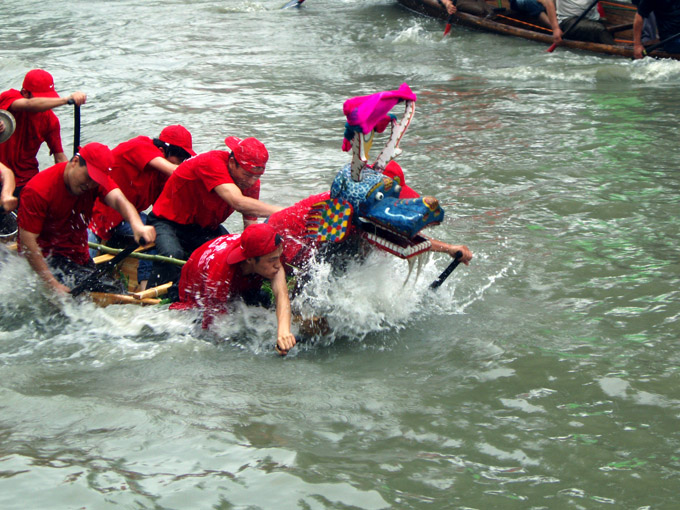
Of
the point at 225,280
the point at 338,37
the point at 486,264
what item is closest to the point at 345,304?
the point at 225,280

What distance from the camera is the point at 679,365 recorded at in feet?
14.8

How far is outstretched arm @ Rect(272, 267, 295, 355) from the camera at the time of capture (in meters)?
4.32

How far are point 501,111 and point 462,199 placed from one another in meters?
3.19

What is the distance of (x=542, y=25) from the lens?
14172 mm

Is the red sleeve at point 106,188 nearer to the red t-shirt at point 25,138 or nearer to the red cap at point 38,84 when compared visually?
the red cap at point 38,84

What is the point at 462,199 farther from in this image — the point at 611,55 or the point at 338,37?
the point at 338,37

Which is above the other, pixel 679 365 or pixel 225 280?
pixel 225 280

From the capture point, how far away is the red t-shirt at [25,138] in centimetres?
661

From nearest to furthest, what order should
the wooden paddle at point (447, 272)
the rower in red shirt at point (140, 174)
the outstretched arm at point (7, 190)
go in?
the wooden paddle at point (447, 272) < the outstretched arm at point (7, 190) < the rower in red shirt at point (140, 174)

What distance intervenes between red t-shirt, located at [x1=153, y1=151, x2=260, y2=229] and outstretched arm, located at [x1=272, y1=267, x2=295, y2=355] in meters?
1.10

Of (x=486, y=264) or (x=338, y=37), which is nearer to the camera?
(x=486, y=264)

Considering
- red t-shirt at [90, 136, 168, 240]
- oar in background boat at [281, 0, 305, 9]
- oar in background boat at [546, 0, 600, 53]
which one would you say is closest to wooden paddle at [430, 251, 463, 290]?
red t-shirt at [90, 136, 168, 240]

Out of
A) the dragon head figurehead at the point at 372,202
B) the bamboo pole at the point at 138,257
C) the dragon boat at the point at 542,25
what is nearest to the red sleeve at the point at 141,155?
the bamboo pole at the point at 138,257

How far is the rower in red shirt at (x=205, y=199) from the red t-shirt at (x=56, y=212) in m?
0.54
